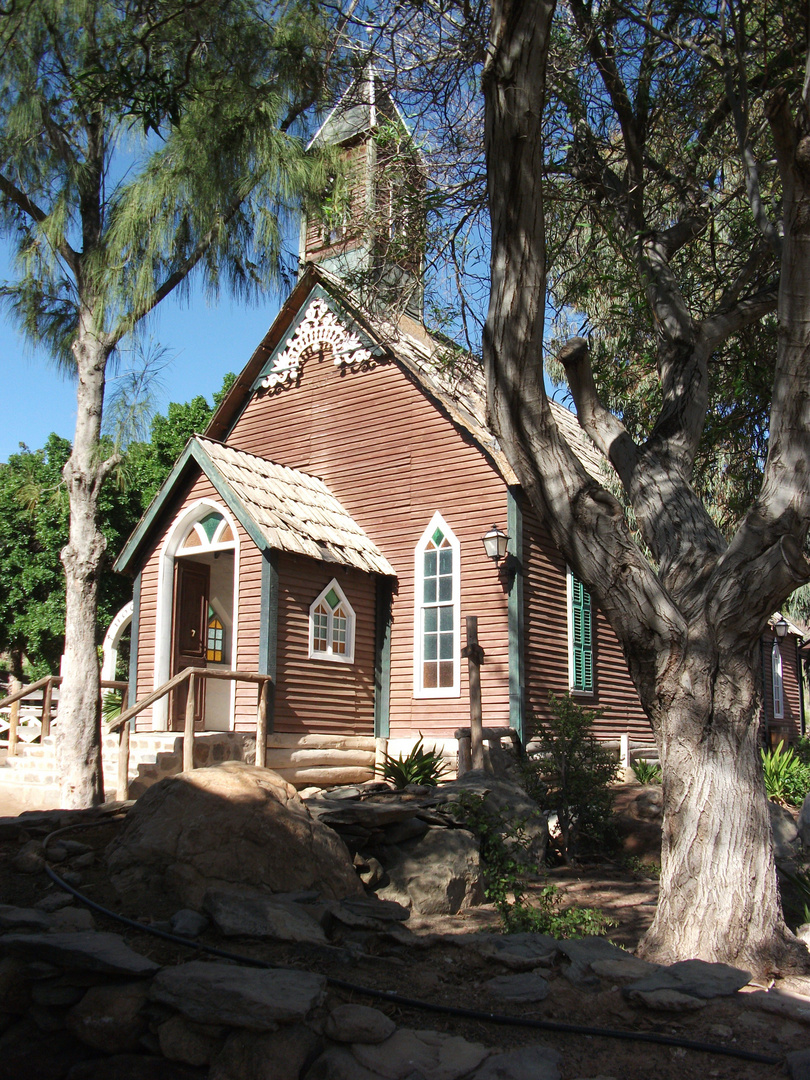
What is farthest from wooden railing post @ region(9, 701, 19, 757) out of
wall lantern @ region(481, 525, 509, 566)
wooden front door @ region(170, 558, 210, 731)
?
wall lantern @ region(481, 525, 509, 566)

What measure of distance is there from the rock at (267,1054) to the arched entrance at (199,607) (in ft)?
29.5

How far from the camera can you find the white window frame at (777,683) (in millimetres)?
24688

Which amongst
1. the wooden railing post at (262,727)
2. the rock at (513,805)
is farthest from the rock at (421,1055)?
the wooden railing post at (262,727)

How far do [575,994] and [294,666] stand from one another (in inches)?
329

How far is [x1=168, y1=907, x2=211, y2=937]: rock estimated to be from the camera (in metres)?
4.85

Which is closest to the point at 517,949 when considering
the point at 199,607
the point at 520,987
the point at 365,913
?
the point at 520,987

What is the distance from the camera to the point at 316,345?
16.1m

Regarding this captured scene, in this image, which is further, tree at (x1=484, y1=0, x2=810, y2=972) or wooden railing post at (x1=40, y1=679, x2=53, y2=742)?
wooden railing post at (x1=40, y1=679, x2=53, y2=742)

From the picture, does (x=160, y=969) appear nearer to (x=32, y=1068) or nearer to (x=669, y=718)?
(x=32, y=1068)

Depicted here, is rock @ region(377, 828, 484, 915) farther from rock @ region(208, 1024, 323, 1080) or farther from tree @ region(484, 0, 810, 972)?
rock @ region(208, 1024, 323, 1080)

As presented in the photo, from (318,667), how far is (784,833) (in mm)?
6286

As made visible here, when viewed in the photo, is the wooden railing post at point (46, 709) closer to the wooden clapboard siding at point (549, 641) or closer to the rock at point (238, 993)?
the wooden clapboard siding at point (549, 641)

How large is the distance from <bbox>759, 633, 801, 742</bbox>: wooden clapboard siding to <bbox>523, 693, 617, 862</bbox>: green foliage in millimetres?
14433

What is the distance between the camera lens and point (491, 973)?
4.94 metres
